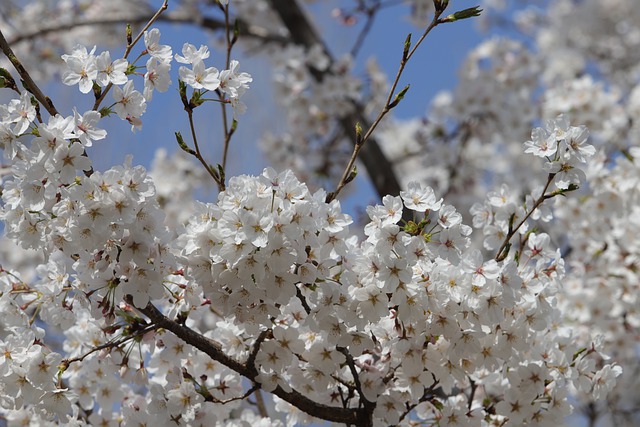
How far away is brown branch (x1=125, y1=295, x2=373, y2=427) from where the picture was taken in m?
2.05

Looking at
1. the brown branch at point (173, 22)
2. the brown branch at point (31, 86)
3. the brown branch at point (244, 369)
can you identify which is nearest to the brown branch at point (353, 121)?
the brown branch at point (173, 22)

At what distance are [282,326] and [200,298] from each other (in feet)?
0.83

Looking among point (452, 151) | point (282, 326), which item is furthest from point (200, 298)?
point (452, 151)

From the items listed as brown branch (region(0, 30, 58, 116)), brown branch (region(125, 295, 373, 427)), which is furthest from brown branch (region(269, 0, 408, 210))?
brown branch (region(0, 30, 58, 116))

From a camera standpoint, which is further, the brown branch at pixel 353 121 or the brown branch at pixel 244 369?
the brown branch at pixel 353 121

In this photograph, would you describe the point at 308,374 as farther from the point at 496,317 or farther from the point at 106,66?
the point at 106,66

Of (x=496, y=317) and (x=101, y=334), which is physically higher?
(x=101, y=334)

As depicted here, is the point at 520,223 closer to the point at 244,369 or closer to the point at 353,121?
the point at 244,369

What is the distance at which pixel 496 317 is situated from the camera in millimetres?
1971

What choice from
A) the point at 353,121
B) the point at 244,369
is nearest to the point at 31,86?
the point at 244,369

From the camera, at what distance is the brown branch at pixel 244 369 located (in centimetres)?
205

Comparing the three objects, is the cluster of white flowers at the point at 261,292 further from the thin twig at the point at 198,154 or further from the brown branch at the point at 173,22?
the brown branch at the point at 173,22

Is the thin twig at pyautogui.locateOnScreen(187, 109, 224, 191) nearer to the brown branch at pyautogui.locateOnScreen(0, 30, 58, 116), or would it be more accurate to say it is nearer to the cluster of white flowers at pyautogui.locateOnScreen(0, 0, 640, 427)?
the cluster of white flowers at pyautogui.locateOnScreen(0, 0, 640, 427)

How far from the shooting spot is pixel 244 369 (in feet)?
7.00
